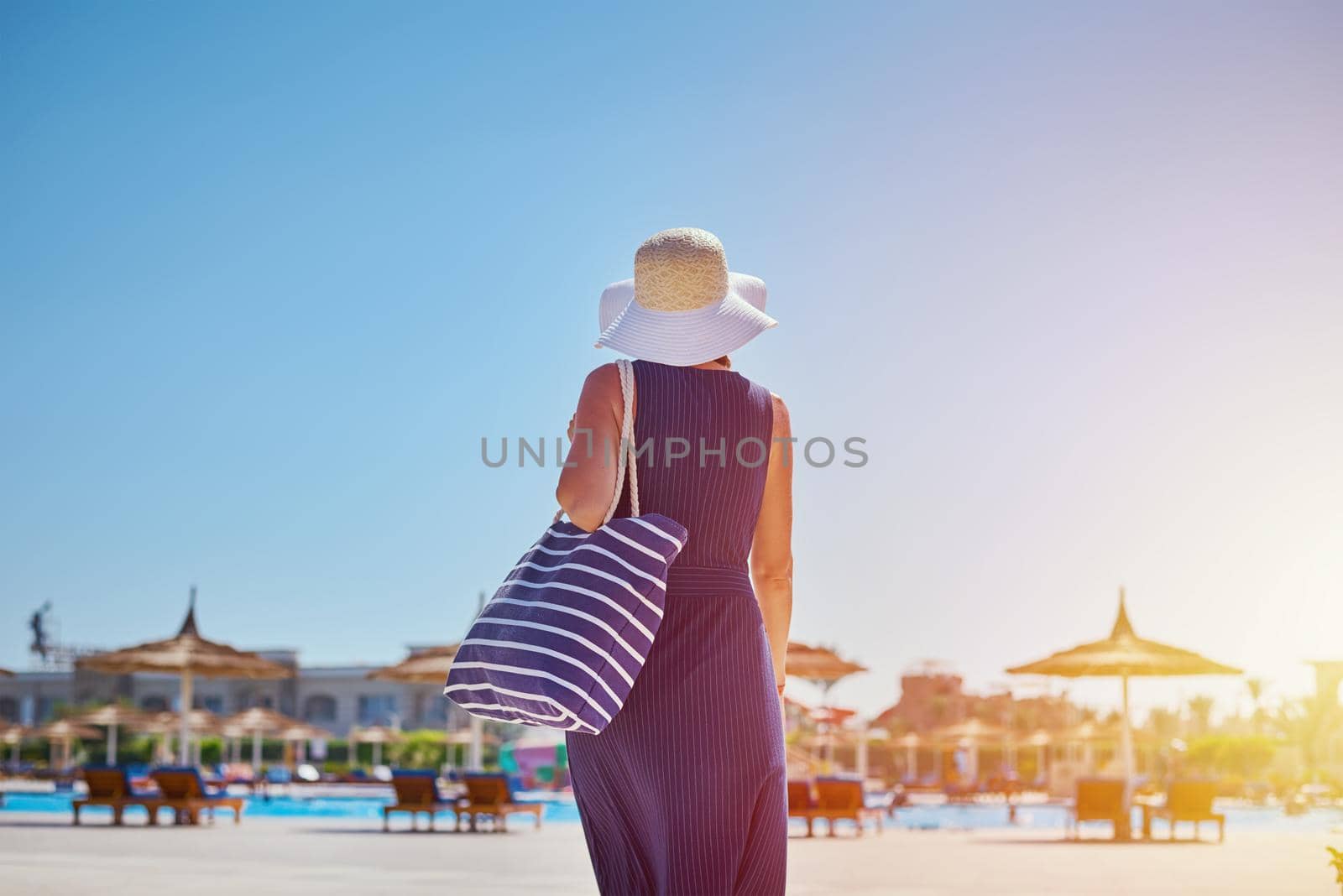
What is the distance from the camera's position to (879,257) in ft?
69.5

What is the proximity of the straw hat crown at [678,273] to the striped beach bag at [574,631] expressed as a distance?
0.38 meters

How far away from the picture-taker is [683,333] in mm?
2115

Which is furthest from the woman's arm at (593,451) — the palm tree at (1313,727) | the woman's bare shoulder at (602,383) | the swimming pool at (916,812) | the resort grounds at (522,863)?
the palm tree at (1313,727)

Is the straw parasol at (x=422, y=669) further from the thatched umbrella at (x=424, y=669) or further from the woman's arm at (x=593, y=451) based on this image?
Result: the woman's arm at (x=593, y=451)

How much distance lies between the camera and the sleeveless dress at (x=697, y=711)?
75.5 inches

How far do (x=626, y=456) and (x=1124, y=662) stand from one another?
15.3 meters

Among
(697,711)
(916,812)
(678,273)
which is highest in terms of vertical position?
(678,273)

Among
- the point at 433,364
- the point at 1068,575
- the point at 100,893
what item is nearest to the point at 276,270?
the point at 433,364

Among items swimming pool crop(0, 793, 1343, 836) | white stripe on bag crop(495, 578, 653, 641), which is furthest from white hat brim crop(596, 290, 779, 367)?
swimming pool crop(0, 793, 1343, 836)

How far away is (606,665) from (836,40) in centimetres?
1548

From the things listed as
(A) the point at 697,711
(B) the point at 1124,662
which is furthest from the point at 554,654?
(B) the point at 1124,662

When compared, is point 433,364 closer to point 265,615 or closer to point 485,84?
point 485,84

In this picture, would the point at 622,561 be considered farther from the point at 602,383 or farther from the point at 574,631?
the point at 602,383

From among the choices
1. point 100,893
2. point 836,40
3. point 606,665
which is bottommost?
point 100,893
